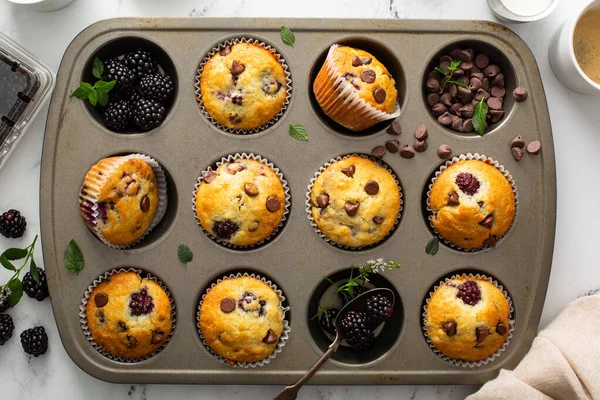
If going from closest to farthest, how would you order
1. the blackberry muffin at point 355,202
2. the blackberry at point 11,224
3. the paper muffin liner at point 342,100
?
the paper muffin liner at point 342,100
the blackberry muffin at point 355,202
the blackberry at point 11,224

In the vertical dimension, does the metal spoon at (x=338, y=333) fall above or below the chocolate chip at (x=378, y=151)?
below

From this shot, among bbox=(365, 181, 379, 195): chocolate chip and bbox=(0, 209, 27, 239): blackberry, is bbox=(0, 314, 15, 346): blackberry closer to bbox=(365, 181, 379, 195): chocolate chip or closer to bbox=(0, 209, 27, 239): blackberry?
bbox=(0, 209, 27, 239): blackberry

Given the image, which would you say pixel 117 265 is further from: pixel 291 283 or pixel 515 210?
pixel 515 210

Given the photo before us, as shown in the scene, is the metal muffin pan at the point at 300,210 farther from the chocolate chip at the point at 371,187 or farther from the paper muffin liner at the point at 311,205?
the chocolate chip at the point at 371,187

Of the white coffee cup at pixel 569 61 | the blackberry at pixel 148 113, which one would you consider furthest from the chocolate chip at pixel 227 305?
the white coffee cup at pixel 569 61

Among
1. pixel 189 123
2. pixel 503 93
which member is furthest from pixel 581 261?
pixel 189 123

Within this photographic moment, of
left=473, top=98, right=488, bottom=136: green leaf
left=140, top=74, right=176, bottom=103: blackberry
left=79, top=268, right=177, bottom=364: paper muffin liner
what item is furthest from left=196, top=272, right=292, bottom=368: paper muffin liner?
left=473, top=98, right=488, bottom=136: green leaf

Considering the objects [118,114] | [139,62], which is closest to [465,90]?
[139,62]
